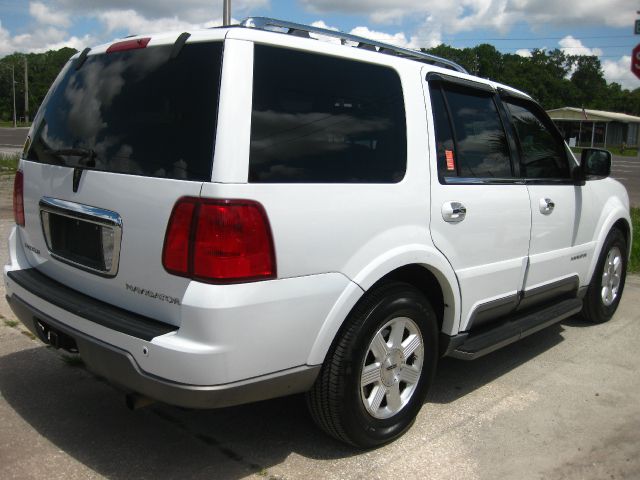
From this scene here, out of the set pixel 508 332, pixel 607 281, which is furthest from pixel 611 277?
pixel 508 332

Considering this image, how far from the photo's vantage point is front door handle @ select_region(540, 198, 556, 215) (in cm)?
406

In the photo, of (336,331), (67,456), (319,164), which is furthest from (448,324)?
(67,456)

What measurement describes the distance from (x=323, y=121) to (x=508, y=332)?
193 centimetres

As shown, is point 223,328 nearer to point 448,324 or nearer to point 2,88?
point 448,324

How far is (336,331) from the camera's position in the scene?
2.72 meters

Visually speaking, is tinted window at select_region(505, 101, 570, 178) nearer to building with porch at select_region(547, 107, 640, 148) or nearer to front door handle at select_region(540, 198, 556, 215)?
front door handle at select_region(540, 198, 556, 215)

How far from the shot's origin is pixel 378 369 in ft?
9.99

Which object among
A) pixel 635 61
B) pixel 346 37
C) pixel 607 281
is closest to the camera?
pixel 346 37

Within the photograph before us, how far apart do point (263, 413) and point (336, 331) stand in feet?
3.44

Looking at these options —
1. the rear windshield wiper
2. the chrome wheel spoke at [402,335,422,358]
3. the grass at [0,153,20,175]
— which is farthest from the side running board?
the grass at [0,153,20,175]

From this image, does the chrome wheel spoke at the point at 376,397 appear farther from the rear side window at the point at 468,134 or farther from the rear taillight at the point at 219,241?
the rear side window at the point at 468,134

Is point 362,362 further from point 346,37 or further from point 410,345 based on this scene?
point 346,37

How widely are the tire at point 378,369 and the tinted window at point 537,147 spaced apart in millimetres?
1471

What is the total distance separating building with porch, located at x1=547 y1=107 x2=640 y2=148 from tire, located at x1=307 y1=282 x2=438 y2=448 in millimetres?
64457
